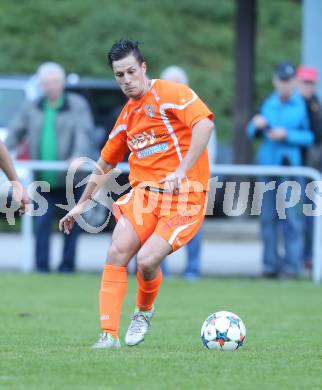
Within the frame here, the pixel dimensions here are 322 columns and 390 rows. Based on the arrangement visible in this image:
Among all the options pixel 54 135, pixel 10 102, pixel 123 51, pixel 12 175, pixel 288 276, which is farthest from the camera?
pixel 10 102

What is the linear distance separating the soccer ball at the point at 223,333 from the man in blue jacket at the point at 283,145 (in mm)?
5755

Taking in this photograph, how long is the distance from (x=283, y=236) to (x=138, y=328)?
5842mm

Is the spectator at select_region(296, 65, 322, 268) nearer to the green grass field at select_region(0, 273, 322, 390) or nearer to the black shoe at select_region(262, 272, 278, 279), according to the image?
the black shoe at select_region(262, 272, 278, 279)

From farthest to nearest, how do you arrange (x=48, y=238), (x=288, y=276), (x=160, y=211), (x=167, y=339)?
(x=48, y=238)
(x=288, y=276)
(x=167, y=339)
(x=160, y=211)

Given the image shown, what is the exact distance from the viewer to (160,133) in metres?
7.64

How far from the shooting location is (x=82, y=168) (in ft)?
44.2

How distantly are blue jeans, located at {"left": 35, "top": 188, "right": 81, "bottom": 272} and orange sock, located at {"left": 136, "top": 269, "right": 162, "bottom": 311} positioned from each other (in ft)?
18.4

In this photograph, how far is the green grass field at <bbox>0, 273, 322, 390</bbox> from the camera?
20.1 feet

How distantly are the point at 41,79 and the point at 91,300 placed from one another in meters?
3.32

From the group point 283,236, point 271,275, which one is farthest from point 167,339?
point 271,275

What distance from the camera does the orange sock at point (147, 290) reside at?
7.67 m

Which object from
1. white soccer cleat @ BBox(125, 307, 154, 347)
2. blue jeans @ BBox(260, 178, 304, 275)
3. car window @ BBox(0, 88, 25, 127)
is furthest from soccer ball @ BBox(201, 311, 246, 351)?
car window @ BBox(0, 88, 25, 127)

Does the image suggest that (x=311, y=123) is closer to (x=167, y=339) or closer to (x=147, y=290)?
(x=167, y=339)

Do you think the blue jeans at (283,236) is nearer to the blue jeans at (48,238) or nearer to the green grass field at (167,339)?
the green grass field at (167,339)
